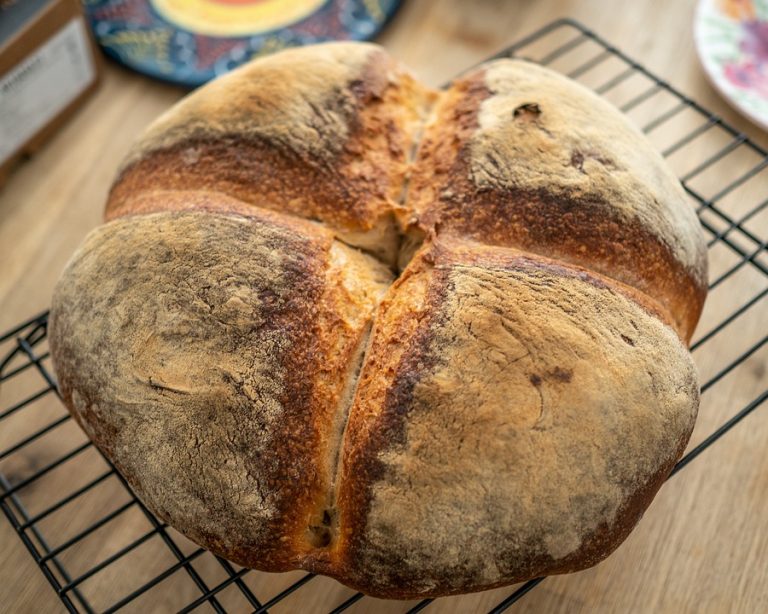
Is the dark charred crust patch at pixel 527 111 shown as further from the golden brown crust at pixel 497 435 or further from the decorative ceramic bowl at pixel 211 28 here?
the decorative ceramic bowl at pixel 211 28

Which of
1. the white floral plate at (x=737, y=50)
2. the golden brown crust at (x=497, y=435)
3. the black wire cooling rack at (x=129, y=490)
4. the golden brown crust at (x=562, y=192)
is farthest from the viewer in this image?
the white floral plate at (x=737, y=50)

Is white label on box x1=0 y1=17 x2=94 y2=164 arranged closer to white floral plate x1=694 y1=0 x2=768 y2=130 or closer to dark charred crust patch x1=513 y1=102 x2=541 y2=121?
dark charred crust patch x1=513 y1=102 x2=541 y2=121

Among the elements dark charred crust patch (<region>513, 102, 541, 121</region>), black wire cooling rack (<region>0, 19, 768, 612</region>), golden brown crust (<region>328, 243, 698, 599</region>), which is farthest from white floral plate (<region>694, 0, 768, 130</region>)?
golden brown crust (<region>328, 243, 698, 599</region>)

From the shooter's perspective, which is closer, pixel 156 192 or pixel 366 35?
pixel 156 192

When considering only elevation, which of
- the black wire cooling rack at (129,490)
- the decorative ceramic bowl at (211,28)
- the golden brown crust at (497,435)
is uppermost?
the decorative ceramic bowl at (211,28)

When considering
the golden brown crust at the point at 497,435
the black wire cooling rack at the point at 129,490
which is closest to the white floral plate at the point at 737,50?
the black wire cooling rack at the point at 129,490

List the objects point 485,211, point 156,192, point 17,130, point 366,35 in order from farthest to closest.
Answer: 1. point 366,35
2. point 17,130
3. point 156,192
4. point 485,211

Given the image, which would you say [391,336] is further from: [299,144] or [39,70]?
[39,70]

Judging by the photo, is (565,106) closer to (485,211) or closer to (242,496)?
(485,211)

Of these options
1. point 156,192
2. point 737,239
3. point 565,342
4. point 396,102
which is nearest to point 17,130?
point 156,192
